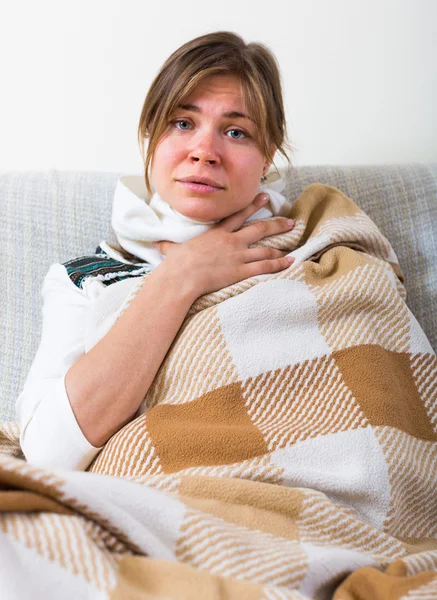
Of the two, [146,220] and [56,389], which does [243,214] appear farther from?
[56,389]

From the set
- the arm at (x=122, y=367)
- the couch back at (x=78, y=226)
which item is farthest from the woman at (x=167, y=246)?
the couch back at (x=78, y=226)

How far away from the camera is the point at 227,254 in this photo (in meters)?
1.10

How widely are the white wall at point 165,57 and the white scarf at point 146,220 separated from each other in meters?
0.40

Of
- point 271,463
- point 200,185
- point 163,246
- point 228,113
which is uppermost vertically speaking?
point 228,113

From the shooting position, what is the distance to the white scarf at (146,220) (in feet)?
3.83

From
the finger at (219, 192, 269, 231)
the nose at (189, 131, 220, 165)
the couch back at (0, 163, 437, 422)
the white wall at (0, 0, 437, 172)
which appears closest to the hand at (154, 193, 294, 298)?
the finger at (219, 192, 269, 231)

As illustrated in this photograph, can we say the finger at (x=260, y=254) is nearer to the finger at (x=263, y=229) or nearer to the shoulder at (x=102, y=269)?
the finger at (x=263, y=229)

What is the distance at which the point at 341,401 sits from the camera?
957 millimetres

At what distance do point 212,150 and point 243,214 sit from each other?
0.16m

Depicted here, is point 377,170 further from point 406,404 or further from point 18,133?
point 18,133

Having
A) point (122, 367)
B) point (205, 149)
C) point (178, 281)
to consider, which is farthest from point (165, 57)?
point (122, 367)

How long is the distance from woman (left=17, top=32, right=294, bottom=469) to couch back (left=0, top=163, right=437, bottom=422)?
11 cm

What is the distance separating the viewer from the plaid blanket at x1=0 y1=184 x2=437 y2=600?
24.8 inches

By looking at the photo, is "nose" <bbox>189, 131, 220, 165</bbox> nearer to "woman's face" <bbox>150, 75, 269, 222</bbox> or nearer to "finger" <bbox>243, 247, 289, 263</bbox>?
"woman's face" <bbox>150, 75, 269, 222</bbox>
